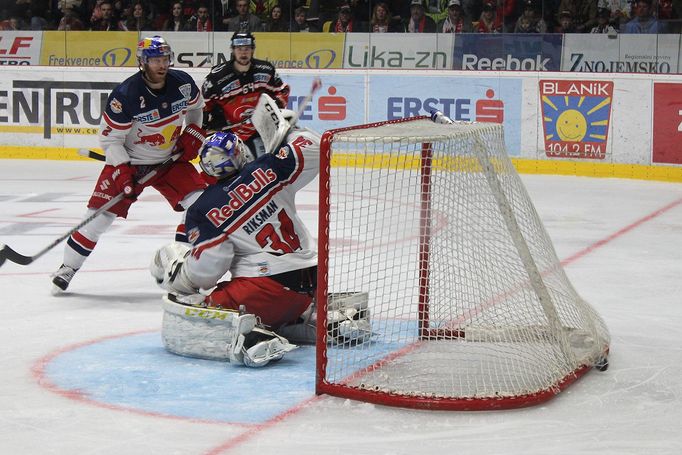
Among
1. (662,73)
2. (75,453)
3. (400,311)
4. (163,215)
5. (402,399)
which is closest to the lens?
(75,453)

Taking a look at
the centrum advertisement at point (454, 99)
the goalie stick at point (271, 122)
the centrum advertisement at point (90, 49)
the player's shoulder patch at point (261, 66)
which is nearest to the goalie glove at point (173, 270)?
the goalie stick at point (271, 122)

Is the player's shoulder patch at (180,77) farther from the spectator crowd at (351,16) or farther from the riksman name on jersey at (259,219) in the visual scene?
the spectator crowd at (351,16)

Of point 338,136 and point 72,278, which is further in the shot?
point 72,278

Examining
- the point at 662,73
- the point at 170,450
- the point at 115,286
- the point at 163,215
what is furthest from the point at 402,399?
the point at 662,73

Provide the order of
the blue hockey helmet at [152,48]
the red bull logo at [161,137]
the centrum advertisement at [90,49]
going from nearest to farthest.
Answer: the blue hockey helmet at [152,48], the red bull logo at [161,137], the centrum advertisement at [90,49]

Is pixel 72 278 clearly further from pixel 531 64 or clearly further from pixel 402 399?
pixel 531 64

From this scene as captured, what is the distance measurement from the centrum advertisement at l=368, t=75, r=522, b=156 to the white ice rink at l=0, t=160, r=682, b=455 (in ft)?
11.5

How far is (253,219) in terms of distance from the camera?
12.6 ft

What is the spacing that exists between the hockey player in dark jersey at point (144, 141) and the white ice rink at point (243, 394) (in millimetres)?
303

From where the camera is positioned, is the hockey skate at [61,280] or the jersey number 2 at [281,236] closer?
the jersey number 2 at [281,236]

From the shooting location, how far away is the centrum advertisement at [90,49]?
10.2m

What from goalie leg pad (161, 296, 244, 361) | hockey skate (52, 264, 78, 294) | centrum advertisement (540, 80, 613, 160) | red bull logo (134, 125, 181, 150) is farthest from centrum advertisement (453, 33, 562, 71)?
goalie leg pad (161, 296, 244, 361)

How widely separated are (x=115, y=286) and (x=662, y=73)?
16.8 feet

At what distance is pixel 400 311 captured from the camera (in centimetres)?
448
